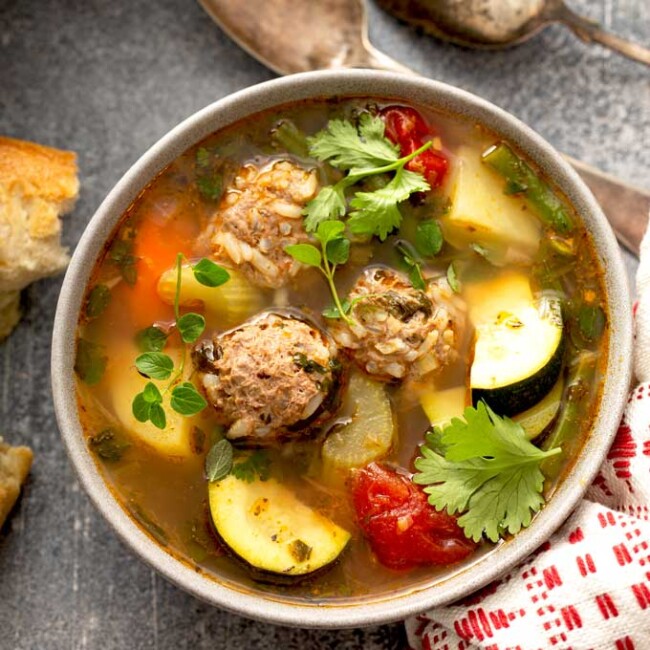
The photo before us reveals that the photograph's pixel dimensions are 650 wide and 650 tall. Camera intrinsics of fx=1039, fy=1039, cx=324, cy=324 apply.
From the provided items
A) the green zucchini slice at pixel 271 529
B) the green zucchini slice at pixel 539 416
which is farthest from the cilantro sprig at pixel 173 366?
the green zucchini slice at pixel 539 416

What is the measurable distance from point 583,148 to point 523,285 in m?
0.68

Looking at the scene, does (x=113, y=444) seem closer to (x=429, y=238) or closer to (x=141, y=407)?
(x=141, y=407)

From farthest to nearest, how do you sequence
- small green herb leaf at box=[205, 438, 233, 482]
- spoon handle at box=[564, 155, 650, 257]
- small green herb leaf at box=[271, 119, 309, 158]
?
spoon handle at box=[564, 155, 650, 257] → small green herb leaf at box=[271, 119, 309, 158] → small green herb leaf at box=[205, 438, 233, 482]

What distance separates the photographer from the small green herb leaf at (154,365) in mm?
2525

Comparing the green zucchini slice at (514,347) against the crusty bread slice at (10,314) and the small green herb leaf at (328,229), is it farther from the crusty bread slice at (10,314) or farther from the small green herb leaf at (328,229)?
the crusty bread slice at (10,314)

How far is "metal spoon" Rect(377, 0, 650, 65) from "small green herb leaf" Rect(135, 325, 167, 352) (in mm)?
1273

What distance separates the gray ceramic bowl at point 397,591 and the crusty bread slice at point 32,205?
1.26 ft

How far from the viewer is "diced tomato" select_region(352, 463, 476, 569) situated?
2.56 m

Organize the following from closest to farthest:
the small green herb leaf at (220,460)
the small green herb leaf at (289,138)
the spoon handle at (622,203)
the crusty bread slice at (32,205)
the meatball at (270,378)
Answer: the meatball at (270,378)
the small green herb leaf at (220,460)
the small green herb leaf at (289,138)
the crusty bread slice at (32,205)
the spoon handle at (622,203)

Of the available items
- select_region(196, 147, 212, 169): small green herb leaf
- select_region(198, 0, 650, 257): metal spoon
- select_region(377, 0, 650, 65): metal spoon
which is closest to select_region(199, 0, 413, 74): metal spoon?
select_region(198, 0, 650, 257): metal spoon

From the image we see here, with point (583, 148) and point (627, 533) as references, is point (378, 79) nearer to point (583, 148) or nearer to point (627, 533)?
point (583, 148)

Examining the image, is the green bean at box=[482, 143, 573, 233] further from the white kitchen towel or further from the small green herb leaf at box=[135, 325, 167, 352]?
the small green herb leaf at box=[135, 325, 167, 352]

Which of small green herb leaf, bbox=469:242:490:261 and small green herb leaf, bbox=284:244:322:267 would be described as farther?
small green herb leaf, bbox=469:242:490:261

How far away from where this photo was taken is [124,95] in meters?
3.14
